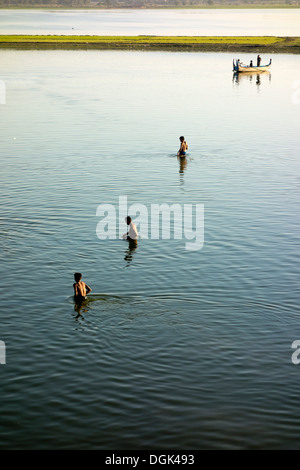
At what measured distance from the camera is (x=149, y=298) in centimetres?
2092

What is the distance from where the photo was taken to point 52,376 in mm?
16500

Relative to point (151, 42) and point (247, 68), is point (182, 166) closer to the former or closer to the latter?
point (247, 68)

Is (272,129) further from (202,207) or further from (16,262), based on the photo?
(16,262)

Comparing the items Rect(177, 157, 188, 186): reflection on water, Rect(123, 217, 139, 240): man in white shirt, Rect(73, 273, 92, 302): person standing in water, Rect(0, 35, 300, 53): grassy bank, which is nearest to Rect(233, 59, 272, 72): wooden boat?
Rect(0, 35, 300, 53): grassy bank

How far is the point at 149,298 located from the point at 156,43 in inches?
4717

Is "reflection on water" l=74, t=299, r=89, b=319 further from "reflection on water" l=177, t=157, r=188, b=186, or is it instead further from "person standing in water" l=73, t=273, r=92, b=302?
"reflection on water" l=177, t=157, r=188, b=186

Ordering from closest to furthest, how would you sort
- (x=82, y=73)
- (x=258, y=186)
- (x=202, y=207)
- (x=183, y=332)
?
(x=183, y=332) < (x=202, y=207) < (x=258, y=186) < (x=82, y=73)

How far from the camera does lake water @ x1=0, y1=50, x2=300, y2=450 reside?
14.8 m

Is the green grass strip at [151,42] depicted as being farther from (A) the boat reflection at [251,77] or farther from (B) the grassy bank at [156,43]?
(A) the boat reflection at [251,77]

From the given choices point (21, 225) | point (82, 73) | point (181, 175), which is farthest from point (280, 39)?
point (21, 225)

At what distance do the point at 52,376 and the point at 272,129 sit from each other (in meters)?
41.3

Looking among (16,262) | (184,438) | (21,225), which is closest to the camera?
(184,438)

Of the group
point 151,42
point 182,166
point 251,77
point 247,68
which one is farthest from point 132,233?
point 151,42

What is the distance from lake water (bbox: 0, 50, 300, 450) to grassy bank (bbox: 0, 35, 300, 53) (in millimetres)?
80860
